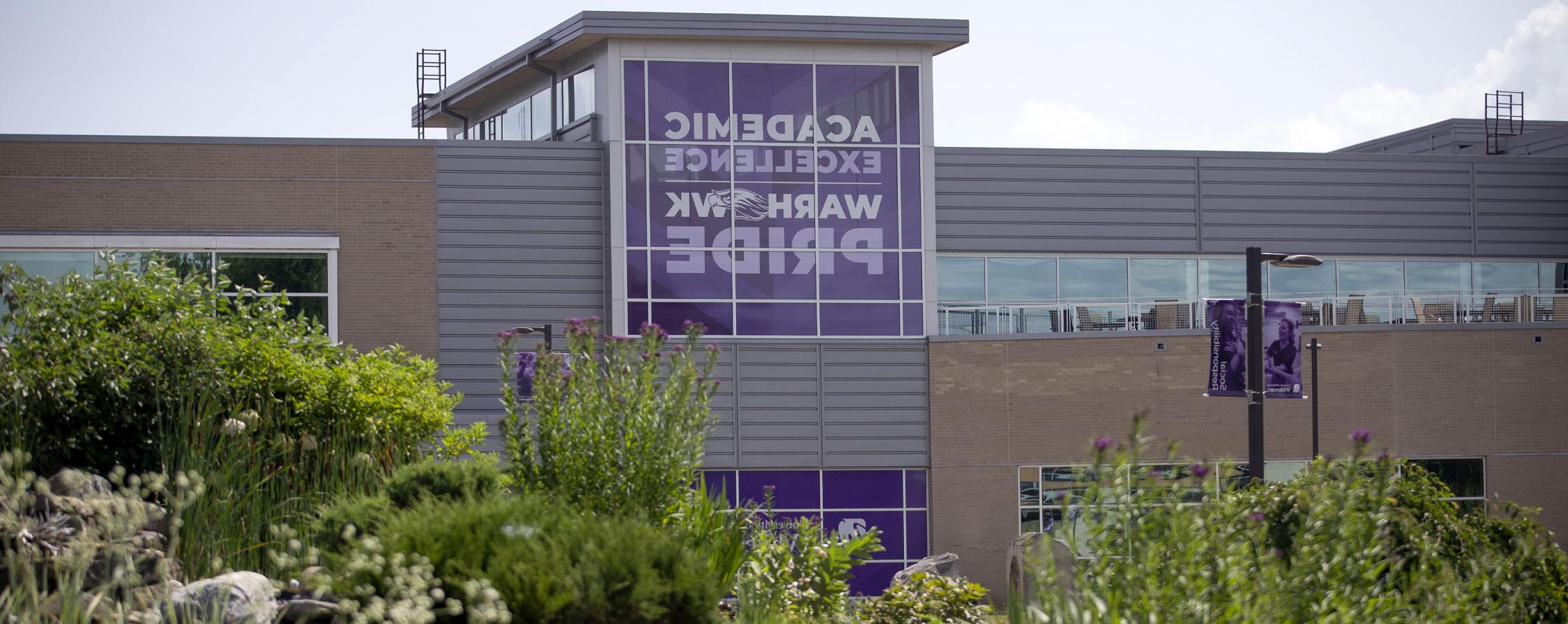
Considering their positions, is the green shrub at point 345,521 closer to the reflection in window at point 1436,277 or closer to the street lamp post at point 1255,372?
the street lamp post at point 1255,372

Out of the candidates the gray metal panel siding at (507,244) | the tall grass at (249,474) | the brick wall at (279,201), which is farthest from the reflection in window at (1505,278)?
the tall grass at (249,474)

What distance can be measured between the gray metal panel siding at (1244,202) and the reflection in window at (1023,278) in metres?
0.32

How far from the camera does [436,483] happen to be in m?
9.53

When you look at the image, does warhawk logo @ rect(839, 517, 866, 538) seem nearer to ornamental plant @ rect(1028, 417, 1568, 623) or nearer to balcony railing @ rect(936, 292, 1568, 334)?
balcony railing @ rect(936, 292, 1568, 334)

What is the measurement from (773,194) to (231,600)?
21149mm

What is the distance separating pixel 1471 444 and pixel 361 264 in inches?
876

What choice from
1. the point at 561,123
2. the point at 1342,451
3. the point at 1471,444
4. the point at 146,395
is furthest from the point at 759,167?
the point at 146,395

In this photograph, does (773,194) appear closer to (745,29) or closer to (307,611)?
(745,29)

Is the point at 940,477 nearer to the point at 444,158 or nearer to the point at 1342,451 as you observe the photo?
the point at 1342,451

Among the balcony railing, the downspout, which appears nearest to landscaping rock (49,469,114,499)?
the balcony railing

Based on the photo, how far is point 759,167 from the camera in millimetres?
27750

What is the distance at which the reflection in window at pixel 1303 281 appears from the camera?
3089 centimetres

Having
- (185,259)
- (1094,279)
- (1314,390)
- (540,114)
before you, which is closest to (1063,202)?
(1094,279)

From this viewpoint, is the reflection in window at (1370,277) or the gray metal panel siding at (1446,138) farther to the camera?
the gray metal panel siding at (1446,138)
